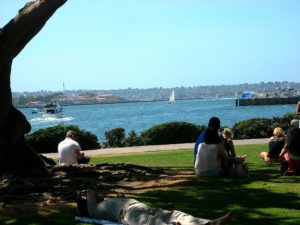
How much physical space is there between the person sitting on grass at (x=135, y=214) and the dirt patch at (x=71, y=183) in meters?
1.47

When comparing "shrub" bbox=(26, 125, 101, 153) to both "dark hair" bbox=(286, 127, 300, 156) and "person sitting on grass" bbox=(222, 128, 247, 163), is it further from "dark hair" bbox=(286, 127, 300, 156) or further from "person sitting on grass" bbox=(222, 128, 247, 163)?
"dark hair" bbox=(286, 127, 300, 156)

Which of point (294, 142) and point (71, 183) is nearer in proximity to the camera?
point (294, 142)

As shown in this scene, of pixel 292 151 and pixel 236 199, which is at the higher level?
pixel 292 151


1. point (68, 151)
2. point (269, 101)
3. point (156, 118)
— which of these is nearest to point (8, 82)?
point (68, 151)

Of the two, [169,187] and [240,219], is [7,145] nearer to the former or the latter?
[169,187]

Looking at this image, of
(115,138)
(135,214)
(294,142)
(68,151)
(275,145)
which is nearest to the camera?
(135,214)

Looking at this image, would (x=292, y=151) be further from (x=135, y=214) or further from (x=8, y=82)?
(x=8, y=82)

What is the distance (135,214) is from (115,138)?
19451 millimetres

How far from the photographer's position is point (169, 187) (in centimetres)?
1016

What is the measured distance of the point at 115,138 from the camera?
2595cm

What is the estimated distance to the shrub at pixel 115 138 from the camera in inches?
1013

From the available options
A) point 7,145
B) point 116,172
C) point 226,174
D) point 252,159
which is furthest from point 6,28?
point 252,159

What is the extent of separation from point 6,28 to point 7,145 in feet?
9.01

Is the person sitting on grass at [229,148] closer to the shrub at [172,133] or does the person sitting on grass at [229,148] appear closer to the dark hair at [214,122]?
the dark hair at [214,122]
